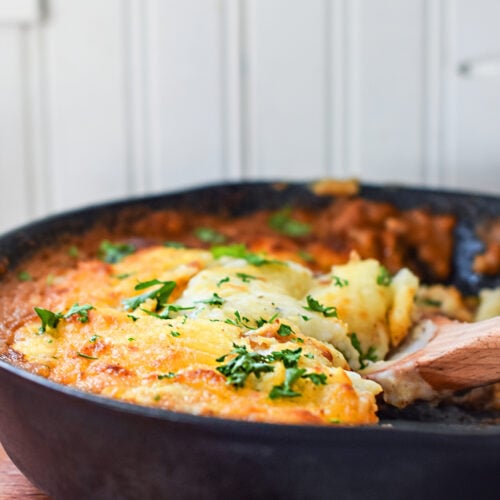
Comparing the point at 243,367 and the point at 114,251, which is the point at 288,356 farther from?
the point at 114,251

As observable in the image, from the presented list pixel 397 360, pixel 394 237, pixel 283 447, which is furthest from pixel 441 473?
pixel 394 237

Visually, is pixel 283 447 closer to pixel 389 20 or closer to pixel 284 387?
pixel 284 387

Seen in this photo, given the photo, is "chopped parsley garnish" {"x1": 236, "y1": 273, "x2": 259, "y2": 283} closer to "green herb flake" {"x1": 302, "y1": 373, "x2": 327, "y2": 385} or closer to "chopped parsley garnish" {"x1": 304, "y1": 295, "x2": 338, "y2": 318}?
"chopped parsley garnish" {"x1": 304, "y1": 295, "x2": 338, "y2": 318}

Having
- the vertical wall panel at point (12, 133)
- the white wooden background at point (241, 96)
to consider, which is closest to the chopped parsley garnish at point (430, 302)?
the white wooden background at point (241, 96)

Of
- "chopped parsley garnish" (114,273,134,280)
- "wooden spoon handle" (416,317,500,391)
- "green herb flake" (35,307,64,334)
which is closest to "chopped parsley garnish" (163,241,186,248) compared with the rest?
"chopped parsley garnish" (114,273,134,280)

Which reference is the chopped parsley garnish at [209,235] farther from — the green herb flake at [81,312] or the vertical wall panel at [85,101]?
the green herb flake at [81,312]

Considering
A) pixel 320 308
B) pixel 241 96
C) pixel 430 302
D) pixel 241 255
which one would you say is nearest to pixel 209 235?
pixel 241 255
